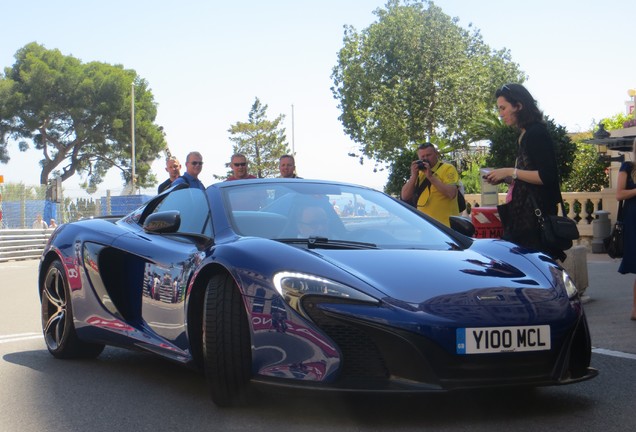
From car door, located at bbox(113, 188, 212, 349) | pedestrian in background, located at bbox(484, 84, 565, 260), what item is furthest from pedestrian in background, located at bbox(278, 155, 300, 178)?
car door, located at bbox(113, 188, 212, 349)

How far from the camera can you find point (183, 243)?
18.1 feet

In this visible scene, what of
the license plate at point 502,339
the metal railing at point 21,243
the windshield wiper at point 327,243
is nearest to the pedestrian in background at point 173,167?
the windshield wiper at point 327,243

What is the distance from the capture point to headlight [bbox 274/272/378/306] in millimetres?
4375

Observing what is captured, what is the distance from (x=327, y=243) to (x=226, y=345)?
0.78 meters

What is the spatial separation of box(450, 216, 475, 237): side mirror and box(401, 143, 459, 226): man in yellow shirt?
2709mm

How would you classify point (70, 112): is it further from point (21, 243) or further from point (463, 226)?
point (463, 226)

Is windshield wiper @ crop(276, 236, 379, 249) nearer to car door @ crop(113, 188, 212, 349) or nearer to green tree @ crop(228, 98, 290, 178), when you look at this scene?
car door @ crop(113, 188, 212, 349)

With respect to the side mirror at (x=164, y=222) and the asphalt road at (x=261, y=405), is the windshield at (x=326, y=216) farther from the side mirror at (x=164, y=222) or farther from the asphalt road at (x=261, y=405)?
the asphalt road at (x=261, y=405)

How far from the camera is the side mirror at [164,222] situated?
5.52 m

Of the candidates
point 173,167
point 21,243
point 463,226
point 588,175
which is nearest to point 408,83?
point 588,175

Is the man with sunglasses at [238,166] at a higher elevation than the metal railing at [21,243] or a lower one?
higher

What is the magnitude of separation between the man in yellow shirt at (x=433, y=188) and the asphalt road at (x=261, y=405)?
233 centimetres

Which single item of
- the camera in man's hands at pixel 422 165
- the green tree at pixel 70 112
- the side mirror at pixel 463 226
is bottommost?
the side mirror at pixel 463 226

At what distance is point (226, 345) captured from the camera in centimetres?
466
